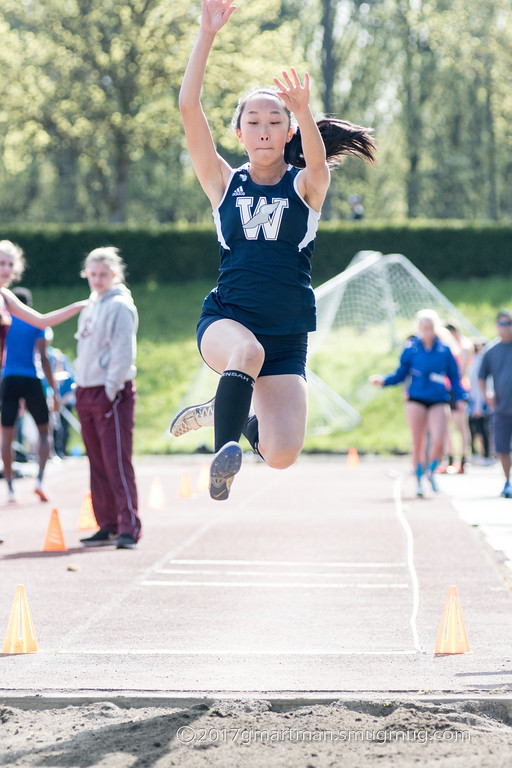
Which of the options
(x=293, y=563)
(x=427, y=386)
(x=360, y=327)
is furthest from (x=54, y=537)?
(x=360, y=327)

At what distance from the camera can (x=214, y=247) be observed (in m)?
34.8

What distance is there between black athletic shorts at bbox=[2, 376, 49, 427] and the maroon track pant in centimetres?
265

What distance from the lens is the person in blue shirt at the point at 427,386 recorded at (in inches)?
537

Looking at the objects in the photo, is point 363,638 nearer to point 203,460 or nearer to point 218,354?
point 218,354

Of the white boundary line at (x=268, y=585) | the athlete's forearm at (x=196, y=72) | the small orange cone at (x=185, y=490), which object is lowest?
the small orange cone at (x=185, y=490)

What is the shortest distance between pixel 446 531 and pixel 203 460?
10365 millimetres

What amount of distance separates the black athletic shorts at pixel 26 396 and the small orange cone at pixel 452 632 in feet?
24.4

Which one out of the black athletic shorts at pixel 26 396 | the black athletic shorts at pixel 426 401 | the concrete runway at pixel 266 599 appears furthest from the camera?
the black athletic shorts at pixel 426 401

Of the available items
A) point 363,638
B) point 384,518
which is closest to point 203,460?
point 384,518

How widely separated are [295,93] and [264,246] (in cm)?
71

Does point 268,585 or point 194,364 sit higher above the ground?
point 194,364

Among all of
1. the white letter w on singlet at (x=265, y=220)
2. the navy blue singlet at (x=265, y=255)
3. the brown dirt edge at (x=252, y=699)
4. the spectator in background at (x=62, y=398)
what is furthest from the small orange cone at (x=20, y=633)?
the spectator in background at (x=62, y=398)

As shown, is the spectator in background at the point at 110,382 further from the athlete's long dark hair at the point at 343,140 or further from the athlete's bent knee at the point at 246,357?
the athlete's bent knee at the point at 246,357

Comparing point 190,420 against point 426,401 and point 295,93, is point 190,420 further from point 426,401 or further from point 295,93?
point 426,401
